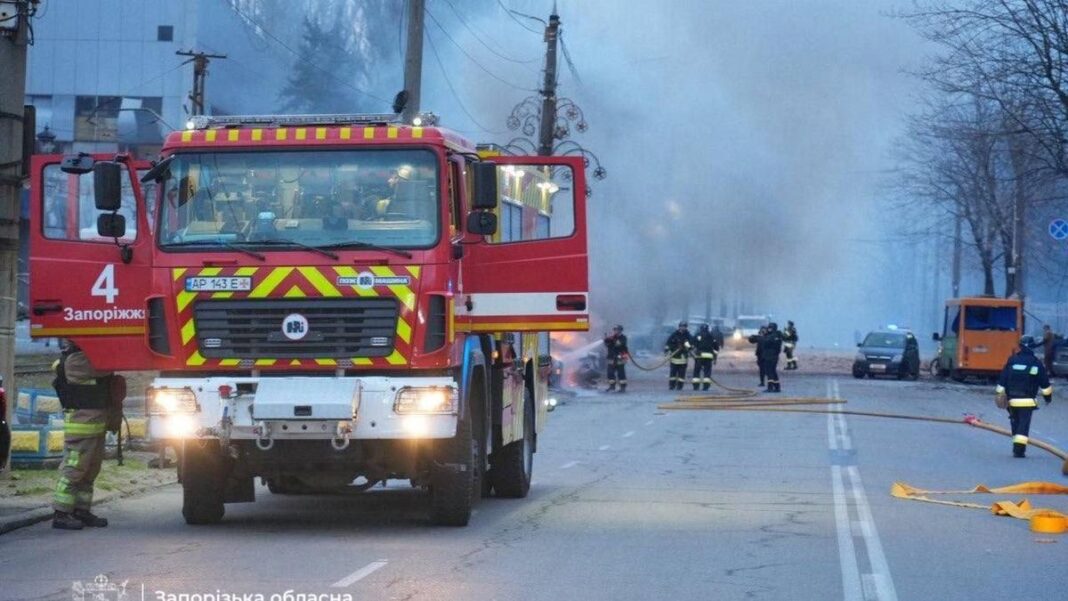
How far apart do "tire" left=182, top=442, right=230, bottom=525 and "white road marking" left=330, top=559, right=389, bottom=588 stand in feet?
6.90

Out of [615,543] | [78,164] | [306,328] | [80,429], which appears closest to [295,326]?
[306,328]

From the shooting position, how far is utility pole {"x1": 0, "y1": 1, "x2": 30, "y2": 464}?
13820 millimetres

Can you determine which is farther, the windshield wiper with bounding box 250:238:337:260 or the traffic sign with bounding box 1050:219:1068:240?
the traffic sign with bounding box 1050:219:1068:240

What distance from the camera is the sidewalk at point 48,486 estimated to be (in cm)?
1208

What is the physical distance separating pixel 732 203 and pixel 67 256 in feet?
126

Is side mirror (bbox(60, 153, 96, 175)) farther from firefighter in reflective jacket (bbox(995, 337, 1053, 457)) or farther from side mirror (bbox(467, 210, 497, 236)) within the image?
firefighter in reflective jacket (bbox(995, 337, 1053, 457))

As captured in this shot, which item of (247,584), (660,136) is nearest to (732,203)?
(660,136)

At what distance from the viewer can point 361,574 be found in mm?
9320

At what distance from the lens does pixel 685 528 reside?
12070mm

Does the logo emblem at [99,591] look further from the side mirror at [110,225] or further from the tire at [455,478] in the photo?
the tire at [455,478]

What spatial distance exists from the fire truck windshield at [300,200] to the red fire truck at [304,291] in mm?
11

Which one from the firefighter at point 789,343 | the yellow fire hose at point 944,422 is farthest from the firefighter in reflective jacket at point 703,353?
the firefighter at point 789,343

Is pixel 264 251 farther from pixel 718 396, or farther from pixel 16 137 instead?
pixel 718 396

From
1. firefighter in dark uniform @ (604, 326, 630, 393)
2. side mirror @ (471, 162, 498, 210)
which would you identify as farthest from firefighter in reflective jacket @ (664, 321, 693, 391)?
side mirror @ (471, 162, 498, 210)
